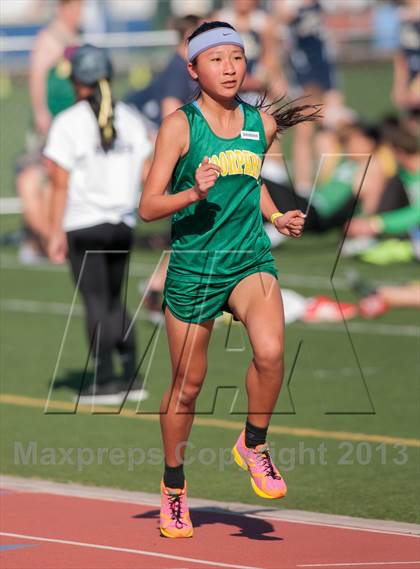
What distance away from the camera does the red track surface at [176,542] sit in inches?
276

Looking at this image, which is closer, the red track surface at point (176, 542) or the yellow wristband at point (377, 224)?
the red track surface at point (176, 542)

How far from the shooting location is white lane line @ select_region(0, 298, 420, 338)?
1349 cm

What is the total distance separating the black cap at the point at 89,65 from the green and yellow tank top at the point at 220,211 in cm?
369

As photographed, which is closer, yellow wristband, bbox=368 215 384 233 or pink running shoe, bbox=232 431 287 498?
pink running shoe, bbox=232 431 287 498

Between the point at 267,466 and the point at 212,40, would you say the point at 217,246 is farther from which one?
the point at 267,466

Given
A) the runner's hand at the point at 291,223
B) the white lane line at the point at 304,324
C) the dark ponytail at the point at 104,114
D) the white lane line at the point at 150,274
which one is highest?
the dark ponytail at the point at 104,114

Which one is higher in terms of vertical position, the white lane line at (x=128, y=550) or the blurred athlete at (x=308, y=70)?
the blurred athlete at (x=308, y=70)

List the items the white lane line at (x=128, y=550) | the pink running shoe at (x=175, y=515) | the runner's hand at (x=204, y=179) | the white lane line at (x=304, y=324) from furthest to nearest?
the white lane line at (x=304, y=324) < the pink running shoe at (x=175, y=515) < the white lane line at (x=128, y=550) < the runner's hand at (x=204, y=179)

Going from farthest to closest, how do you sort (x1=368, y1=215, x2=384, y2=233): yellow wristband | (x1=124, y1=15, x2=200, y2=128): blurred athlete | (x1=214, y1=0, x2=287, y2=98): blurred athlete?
(x1=214, y1=0, x2=287, y2=98): blurred athlete < (x1=368, y1=215, x2=384, y2=233): yellow wristband < (x1=124, y1=15, x2=200, y2=128): blurred athlete

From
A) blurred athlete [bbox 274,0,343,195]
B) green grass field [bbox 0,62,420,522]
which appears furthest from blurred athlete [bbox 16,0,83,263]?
blurred athlete [bbox 274,0,343,195]

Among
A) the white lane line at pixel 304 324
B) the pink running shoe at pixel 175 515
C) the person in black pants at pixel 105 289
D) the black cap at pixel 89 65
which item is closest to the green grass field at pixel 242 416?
the white lane line at pixel 304 324

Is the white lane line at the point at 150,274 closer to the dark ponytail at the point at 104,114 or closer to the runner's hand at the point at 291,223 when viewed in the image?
the dark ponytail at the point at 104,114

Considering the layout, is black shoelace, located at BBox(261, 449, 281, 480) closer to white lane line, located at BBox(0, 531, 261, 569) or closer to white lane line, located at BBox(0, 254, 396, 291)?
white lane line, located at BBox(0, 531, 261, 569)

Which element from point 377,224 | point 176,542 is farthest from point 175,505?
point 377,224
